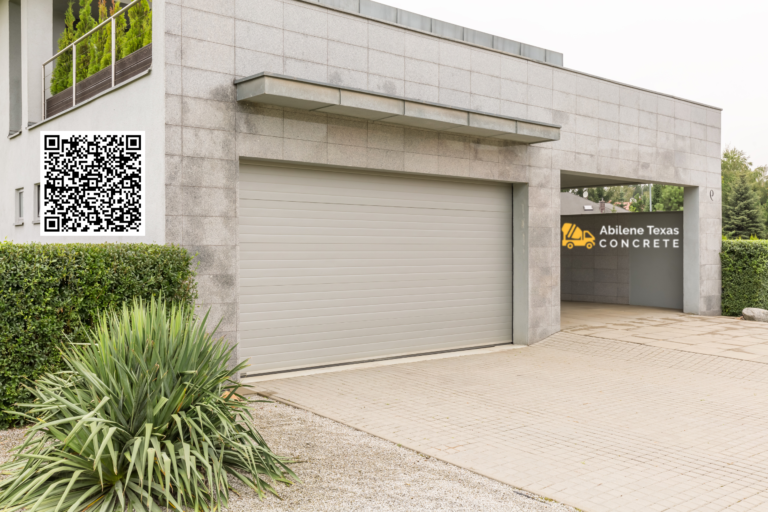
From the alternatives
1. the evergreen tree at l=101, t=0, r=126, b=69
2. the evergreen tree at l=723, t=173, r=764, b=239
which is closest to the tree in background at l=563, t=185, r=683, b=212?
the evergreen tree at l=723, t=173, r=764, b=239

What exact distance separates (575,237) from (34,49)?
50.1 ft

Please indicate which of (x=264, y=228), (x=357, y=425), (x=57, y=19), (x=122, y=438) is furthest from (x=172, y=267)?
(x=57, y=19)

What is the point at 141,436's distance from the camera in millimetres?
4305

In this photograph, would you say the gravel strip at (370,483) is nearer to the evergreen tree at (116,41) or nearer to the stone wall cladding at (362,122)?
the stone wall cladding at (362,122)

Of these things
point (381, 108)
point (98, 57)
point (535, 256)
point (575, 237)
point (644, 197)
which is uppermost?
point (644, 197)

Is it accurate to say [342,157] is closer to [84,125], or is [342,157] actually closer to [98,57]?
[84,125]

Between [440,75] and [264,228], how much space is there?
413 centimetres

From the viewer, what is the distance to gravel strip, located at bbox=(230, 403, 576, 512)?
4.46m

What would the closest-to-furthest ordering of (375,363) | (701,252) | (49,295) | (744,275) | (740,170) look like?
(49,295) → (375,363) → (701,252) → (744,275) → (740,170)

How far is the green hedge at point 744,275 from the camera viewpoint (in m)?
15.7

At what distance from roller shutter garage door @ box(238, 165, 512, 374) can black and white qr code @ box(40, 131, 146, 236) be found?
1.41 metres

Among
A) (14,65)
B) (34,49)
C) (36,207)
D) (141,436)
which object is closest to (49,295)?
(141,436)

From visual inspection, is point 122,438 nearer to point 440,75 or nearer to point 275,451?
point 275,451

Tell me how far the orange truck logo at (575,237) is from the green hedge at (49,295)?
15.5 m
